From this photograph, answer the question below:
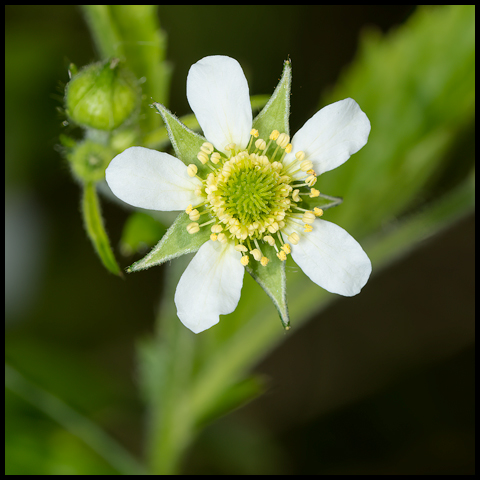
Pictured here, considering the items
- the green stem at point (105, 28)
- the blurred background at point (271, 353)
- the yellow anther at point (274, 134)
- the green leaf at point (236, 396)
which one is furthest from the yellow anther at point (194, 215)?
the blurred background at point (271, 353)

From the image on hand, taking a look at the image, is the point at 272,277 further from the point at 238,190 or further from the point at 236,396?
the point at 236,396

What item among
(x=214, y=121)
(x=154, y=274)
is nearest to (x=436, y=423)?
(x=154, y=274)

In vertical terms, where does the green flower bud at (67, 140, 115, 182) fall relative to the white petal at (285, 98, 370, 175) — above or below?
above

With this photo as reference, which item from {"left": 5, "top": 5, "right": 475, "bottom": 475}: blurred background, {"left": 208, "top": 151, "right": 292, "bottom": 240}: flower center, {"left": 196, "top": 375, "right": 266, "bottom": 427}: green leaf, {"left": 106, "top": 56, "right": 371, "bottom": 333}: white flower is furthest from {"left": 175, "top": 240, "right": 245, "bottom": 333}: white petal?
{"left": 5, "top": 5, "right": 475, "bottom": 475}: blurred background

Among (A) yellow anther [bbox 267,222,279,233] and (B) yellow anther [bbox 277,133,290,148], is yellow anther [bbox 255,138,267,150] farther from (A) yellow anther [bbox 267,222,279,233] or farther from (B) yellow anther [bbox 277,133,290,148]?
(A) yellow anther [bbox 267,222,279,233]

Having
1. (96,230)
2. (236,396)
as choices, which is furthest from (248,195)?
(236,396)

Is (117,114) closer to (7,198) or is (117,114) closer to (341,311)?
(7,198)
